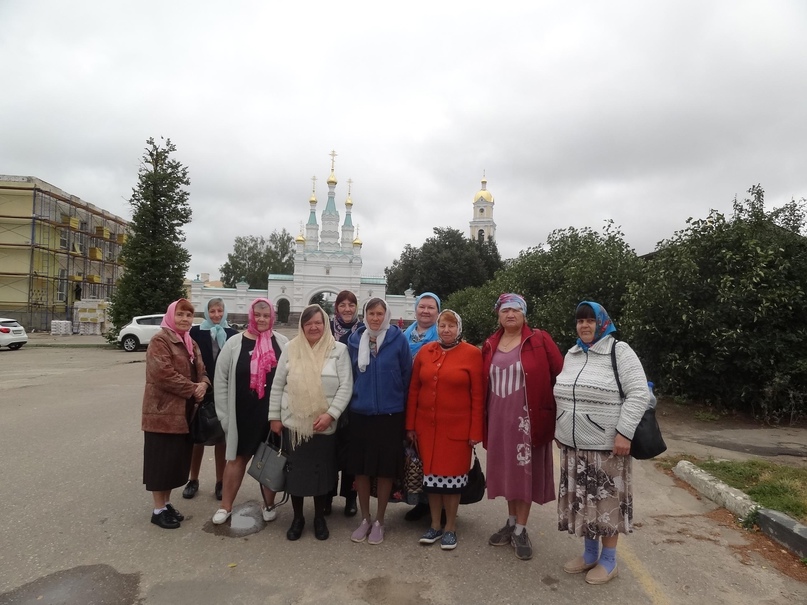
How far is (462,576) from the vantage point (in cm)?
338

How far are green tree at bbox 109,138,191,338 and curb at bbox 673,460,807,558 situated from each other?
1960 centimetres

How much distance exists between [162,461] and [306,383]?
1342 millimetres

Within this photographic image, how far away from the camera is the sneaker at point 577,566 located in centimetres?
346

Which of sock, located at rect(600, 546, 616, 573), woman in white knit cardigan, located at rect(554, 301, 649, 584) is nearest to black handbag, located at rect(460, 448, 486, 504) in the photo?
woman in white knit cardigan, located at rect(554, 301, 649, 584)

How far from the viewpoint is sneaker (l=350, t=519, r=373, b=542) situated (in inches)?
152

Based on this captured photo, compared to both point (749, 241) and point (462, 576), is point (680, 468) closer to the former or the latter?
point (462, 576)

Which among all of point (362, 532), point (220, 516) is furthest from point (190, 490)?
point (362, 532)

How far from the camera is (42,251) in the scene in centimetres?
3158

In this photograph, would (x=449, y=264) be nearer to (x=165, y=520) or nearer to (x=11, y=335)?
(x=11, y=335)

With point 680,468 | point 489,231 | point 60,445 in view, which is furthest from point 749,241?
point 489,231

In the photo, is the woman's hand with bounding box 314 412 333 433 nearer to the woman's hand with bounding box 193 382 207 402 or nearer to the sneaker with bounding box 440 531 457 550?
the woman's hand with bounding box 193 382 207 402

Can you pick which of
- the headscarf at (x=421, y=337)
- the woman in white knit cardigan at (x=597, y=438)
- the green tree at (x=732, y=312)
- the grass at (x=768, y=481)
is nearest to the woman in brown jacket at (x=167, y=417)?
the headscarf at (x=421, y=337)

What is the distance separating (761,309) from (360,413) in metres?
6.97

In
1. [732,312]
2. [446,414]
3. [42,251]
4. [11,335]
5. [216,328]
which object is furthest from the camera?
[42,251]
